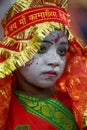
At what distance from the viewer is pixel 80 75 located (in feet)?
7.03

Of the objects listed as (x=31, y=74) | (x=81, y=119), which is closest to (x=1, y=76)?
(x=31, y=74)

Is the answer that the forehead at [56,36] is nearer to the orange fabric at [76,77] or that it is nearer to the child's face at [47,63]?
the child's face at [47,63]

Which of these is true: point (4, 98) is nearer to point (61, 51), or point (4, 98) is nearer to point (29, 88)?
point (29, 88)

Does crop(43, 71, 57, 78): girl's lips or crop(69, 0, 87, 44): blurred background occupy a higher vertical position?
crop(69, 0, 87, 44): blurred background

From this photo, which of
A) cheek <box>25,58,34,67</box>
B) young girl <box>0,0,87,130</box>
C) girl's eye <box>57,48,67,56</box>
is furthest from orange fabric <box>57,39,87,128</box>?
cheek <box>25,58,34,67</box>

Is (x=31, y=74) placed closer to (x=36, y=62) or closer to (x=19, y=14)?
(x=36, y=62)

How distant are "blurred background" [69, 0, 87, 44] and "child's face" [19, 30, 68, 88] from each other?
128cm

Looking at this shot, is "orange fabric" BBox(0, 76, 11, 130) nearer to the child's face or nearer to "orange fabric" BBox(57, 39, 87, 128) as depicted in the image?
the child's face

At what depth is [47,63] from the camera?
1.94 metres

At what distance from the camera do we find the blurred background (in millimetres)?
3279

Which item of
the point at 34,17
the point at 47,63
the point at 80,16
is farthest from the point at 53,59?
the point at 80,16

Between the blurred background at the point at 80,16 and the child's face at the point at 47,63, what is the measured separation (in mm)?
1277

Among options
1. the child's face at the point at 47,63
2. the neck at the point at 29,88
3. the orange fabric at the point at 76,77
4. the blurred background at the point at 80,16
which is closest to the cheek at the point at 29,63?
the child's face at the point at 47,63

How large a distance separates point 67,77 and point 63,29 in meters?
0.28
